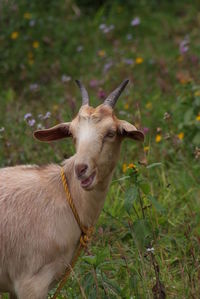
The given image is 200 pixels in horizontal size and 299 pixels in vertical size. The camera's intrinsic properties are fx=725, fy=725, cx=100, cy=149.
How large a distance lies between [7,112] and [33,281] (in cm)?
307

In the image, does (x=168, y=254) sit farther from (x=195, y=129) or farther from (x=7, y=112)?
(x=7, y=112)

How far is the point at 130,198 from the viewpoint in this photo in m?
4.18

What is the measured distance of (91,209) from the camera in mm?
4113

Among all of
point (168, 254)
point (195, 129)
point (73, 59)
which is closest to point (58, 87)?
point (73, 59)

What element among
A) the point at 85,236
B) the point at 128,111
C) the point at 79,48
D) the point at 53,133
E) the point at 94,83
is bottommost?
the point at 79,48

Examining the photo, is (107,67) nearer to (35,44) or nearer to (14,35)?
(35,44)

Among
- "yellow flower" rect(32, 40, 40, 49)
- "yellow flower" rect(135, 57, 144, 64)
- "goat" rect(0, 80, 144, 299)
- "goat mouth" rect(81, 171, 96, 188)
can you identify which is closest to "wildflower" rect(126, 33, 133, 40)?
"yellow flower" rect(135, 57, 144, 64)

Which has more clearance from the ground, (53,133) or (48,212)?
(53,133)

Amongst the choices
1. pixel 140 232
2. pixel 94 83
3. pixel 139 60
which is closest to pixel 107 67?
pixel 94 83

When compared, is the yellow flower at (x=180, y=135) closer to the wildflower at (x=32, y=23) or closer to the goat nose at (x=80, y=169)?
the goat nose at (x=80, y=169)

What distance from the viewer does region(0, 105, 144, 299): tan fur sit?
393 centimetres

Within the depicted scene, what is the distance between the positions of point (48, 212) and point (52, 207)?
0.12 ft

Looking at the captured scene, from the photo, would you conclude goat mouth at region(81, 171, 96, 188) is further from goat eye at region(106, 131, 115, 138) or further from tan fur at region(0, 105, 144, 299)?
goat eye at region(106, 131, 115, 138)

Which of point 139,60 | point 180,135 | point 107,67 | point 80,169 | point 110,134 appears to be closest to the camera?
point 80,169
